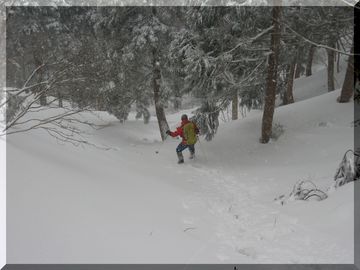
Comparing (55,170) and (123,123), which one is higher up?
(55,170)

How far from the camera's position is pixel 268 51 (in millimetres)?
12453

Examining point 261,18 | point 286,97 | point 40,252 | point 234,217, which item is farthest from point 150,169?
point 286,97

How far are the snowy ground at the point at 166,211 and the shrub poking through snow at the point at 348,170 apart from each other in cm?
27

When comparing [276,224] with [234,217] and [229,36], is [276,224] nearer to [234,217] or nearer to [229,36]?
[234,217]

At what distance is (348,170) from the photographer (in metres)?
6.84

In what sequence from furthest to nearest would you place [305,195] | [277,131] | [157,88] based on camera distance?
[157,88] < [277,131] < [305,195]

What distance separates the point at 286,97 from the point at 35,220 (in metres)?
17.2

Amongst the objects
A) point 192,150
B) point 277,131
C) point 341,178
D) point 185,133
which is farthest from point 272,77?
point 341,178

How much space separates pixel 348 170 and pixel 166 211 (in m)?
3.55

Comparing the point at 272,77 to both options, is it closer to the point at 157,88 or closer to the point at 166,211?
the point at 157,88

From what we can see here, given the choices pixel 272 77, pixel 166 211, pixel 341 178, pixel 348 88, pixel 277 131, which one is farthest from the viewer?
pixel 277 131

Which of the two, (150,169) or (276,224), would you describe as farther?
(150,169)

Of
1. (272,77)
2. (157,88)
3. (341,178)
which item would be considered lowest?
(157,88)

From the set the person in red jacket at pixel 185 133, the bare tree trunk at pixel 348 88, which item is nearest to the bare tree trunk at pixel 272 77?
the person in red jacket at pixel 185 133
